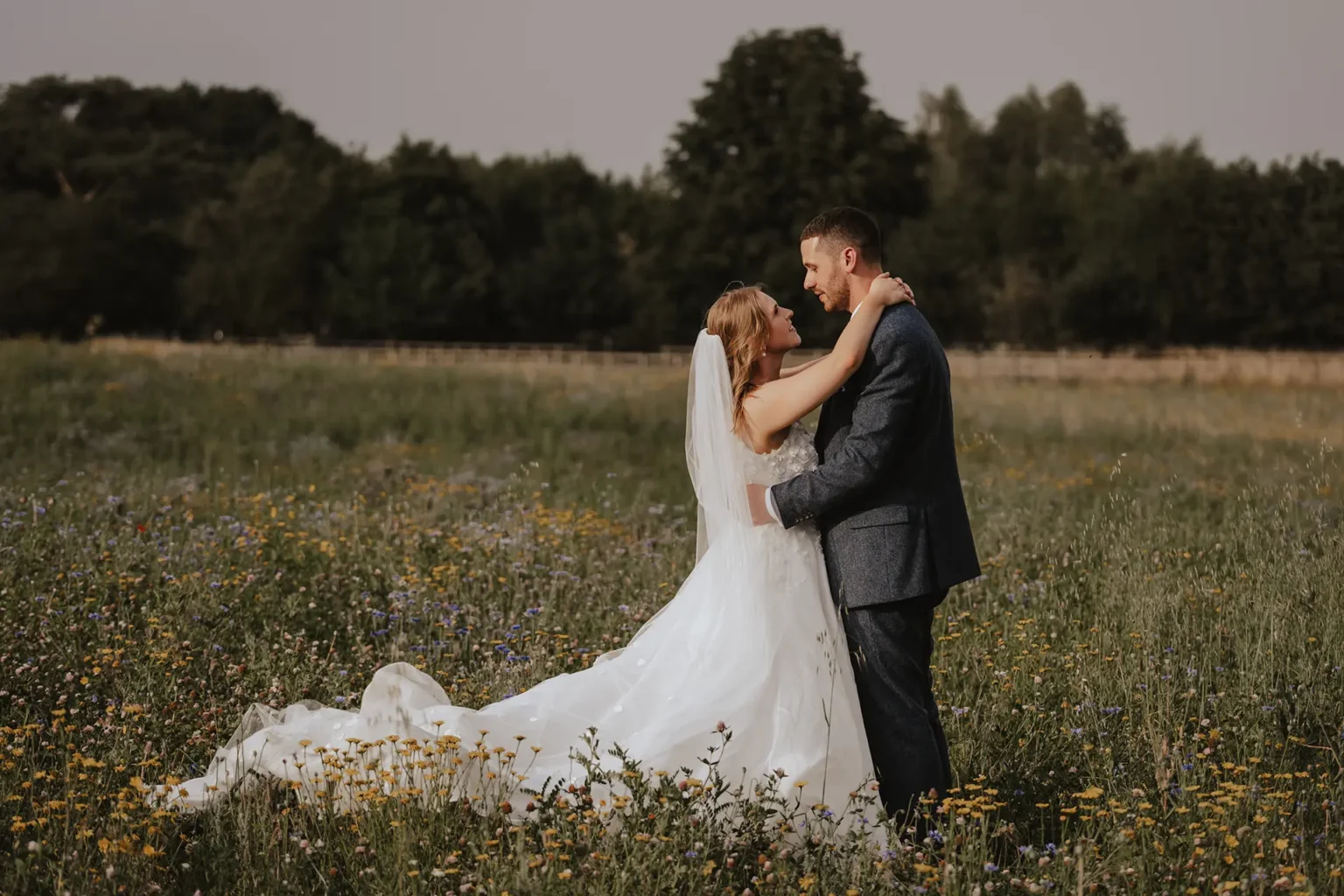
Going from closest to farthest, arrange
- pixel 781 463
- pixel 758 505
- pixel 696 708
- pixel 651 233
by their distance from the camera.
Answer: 1. pixel 696 708
2. pixel 758 505
3. pixel 781 463
4. pixel 651 233

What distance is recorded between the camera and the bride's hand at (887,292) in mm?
4648

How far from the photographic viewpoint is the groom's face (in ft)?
15.7

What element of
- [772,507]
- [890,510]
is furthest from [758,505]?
[890,510]

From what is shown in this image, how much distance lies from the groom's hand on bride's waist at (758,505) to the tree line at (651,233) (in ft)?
122

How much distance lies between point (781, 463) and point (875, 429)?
1.82 feet

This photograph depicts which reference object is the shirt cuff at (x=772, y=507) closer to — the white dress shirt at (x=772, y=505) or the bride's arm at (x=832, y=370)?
the white dress shirt at (x=772, y=505)

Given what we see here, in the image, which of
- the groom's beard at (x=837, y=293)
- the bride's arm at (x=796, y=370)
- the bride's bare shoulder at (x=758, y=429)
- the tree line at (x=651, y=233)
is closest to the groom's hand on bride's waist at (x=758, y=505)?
the bride's bare shoulder at (x=758, y=429)

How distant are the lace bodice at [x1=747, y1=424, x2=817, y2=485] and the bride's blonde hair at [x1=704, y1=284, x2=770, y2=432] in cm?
16

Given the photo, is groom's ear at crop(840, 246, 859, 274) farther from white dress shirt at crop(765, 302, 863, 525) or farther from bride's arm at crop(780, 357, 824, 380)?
bride's arm at crop(780, 357, 824, 380)

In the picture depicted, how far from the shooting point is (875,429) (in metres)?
4.54

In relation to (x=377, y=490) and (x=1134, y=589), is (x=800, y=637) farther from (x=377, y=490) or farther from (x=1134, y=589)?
(x=377, y=490)

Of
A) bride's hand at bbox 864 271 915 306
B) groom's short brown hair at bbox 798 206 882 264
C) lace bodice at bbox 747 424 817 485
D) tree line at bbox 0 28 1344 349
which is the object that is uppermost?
tree line at bbox 0 28 1344 349

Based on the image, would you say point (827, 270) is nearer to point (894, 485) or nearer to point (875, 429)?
point (875, 429)

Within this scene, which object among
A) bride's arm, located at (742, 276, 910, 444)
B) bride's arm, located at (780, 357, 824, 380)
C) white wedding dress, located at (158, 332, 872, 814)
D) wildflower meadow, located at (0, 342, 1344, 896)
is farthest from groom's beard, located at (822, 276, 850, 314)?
wildflower meadow, located at (0, 342, 1344, 896)
